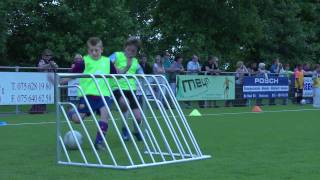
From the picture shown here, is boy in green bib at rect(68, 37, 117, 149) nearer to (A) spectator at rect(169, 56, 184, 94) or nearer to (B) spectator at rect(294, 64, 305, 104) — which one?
(A) spectator at rect(169, 56, 184, 94)

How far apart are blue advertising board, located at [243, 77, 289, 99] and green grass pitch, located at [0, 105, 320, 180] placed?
1064cm

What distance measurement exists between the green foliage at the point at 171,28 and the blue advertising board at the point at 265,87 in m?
10.2

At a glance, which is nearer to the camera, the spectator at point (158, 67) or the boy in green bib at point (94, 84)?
the boy in green bib at point (94, 84)

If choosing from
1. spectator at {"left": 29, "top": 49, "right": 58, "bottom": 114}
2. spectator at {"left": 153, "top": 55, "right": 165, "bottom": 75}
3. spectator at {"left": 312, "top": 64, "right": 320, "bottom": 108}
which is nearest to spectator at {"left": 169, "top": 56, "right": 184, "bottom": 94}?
spectator at {"left": 153, "top": 55, "right": 165, "bottom": 75}

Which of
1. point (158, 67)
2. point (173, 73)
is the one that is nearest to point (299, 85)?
point (173, 73)

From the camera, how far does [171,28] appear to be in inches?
1556

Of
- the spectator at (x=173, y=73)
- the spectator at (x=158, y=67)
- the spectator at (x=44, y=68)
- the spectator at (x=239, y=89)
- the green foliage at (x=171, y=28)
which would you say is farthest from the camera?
the green foliage at (x=171, y=28)

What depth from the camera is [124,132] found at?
442 inches

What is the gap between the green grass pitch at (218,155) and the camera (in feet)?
24.8

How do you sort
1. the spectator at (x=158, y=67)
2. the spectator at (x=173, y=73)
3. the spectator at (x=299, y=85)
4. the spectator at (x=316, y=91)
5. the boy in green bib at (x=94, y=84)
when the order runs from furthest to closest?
the spectator at (x=299, y=85) < the spectator at (x=316, y=91) < the spectator at (x=173, y=73) < the spectator at (x=158, y=67) < the boy in green bib at (x=94, y=84)

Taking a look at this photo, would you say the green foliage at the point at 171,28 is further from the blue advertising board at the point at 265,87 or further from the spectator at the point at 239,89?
the blue advertising board at the point at 265,87

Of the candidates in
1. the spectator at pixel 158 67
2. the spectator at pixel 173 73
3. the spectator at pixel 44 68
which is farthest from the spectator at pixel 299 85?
the spectator at pixel 44 68

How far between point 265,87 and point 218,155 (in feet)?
57.1

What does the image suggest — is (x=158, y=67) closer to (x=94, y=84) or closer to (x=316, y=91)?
(x=316, y=91)
